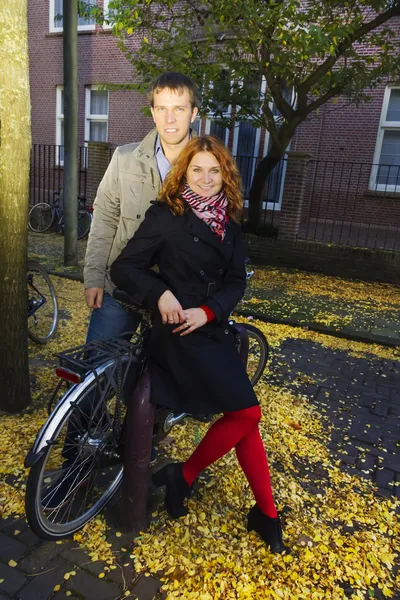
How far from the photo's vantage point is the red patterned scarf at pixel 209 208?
84.1 inches

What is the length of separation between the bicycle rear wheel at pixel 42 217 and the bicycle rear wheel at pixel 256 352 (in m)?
10.4

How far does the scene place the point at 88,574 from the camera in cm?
207

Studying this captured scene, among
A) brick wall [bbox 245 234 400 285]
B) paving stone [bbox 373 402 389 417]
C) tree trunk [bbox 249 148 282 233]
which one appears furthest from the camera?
tree trunk [bbox 249 148 282 233]

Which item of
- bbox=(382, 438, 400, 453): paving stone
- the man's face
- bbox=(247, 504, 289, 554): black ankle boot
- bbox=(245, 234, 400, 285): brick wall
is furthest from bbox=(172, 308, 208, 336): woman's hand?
bbox=(245, 234, 400, 285): brick wall

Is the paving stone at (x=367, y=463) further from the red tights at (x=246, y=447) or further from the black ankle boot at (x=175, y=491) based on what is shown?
the black ankle boot at (x=175, y=491)

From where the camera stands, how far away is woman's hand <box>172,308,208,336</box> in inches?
80.6

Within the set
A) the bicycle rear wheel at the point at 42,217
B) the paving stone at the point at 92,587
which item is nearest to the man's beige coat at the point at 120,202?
the paving stone at the point at 92,587

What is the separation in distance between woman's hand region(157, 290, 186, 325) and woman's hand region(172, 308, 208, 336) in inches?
0.9

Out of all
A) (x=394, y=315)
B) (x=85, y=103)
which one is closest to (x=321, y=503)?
(x=394, y=315)

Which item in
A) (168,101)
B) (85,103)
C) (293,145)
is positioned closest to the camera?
(168,101)

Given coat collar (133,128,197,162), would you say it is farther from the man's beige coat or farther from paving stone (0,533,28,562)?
paving stone (0,533,28,562)

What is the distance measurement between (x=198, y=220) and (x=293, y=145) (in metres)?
12.8

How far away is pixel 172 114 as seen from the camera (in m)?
2.23

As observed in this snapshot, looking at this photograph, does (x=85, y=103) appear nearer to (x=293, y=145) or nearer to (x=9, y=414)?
(x=293, y=145)
